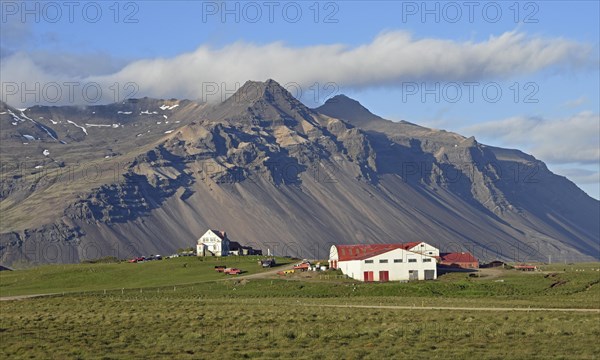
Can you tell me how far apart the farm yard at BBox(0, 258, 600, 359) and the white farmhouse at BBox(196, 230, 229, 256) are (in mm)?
66204

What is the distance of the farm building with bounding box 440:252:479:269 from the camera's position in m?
151

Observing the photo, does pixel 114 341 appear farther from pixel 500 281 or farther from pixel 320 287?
pixel 500 281

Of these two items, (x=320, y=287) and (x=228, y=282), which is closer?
(x=320, y=287)

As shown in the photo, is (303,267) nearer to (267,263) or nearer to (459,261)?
(267,263)

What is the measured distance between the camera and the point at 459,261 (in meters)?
153

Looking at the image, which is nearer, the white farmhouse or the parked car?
the parked car

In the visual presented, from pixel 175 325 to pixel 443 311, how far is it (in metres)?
21.9

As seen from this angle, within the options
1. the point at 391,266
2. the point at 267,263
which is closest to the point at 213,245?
the point at 267,263

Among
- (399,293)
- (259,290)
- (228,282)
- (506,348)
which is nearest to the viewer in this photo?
(506,348)

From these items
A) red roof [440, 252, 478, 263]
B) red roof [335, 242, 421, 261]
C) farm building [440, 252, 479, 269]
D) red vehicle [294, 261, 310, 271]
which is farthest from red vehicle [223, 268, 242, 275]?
red roof [440, 252, 478, 263]

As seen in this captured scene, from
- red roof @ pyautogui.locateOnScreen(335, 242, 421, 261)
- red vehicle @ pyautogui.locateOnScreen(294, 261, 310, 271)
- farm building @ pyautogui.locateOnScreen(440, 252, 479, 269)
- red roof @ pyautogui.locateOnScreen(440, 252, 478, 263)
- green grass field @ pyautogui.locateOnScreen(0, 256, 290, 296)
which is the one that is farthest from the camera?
red roof @ pyautogui.locateOnScreen(440, 252, 478, 263)

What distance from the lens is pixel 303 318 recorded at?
218 ft

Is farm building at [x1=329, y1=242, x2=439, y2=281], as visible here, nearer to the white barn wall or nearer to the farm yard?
the white barn wall

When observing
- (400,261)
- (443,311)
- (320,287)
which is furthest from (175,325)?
(400,261)
